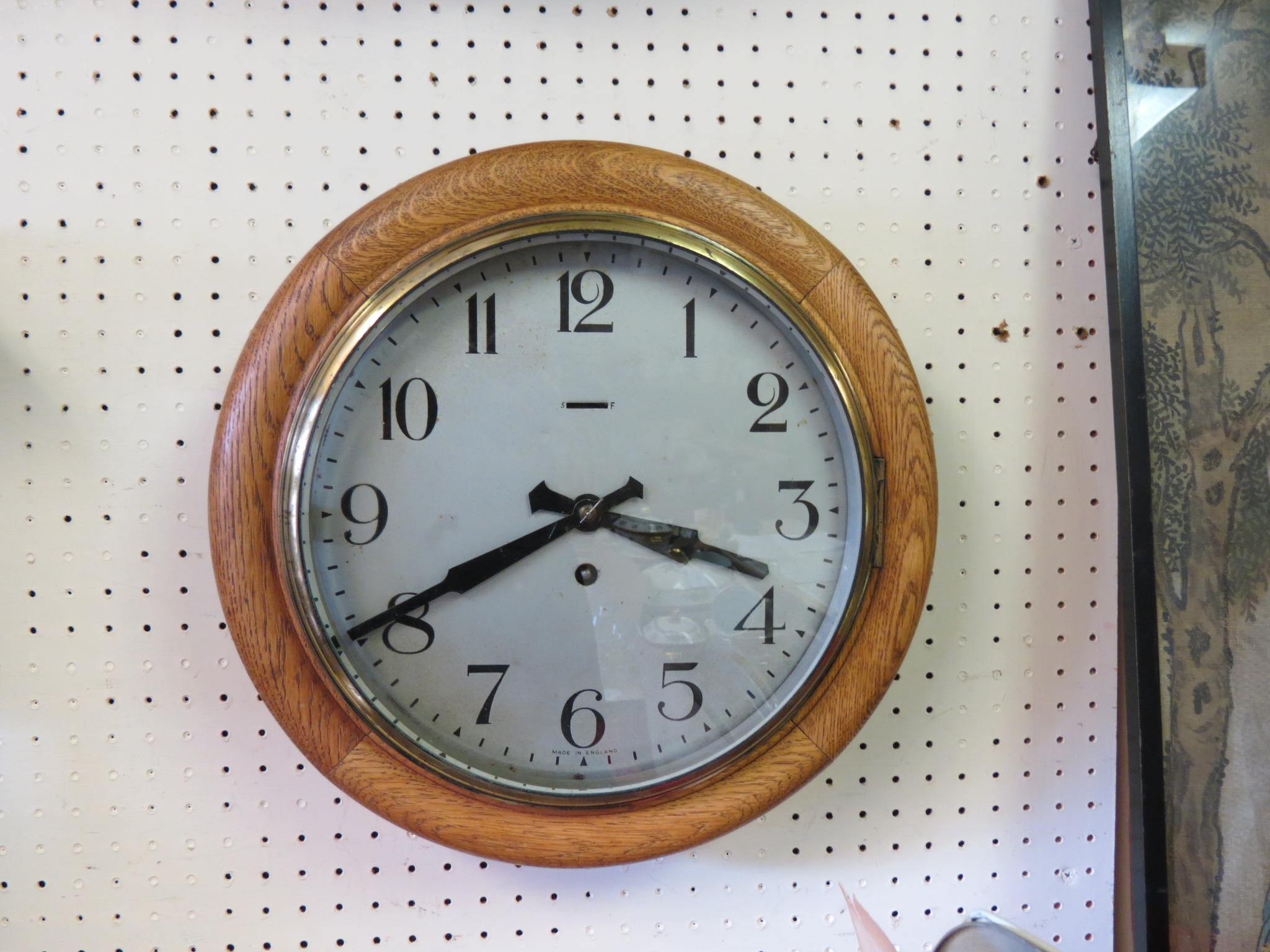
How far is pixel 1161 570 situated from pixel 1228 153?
358 millimetres

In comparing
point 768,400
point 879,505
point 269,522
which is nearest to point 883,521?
point 879,505

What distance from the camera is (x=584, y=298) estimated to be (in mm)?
597

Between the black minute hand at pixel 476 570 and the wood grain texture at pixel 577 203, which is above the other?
the wood grain texture at pixel 577 203

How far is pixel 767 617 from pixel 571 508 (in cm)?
17

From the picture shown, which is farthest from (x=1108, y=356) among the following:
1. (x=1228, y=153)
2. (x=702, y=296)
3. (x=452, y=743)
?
(x=452, y=743)

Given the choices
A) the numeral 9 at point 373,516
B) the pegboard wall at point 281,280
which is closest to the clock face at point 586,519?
the numeral 9 at point 373,516

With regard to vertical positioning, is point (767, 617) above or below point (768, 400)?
below

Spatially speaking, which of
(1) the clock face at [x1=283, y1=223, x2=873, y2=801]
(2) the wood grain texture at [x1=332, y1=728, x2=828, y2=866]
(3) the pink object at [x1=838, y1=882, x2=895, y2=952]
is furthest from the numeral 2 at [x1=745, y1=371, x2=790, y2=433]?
(3) the pink object at [x1=838, y1=882, x2=895, y2=952]

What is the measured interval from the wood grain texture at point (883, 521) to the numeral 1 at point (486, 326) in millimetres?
239

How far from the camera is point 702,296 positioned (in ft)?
1.97

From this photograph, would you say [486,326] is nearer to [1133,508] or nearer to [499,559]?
[499,559]

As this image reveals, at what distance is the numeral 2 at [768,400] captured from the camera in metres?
0.61

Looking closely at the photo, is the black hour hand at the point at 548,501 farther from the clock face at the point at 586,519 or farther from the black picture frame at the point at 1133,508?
the black picture frame at the point at 1133,508

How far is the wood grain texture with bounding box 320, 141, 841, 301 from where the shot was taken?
0.60 metres
